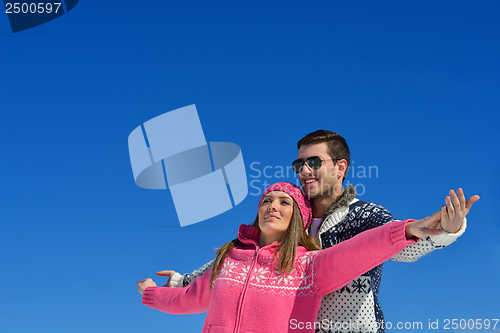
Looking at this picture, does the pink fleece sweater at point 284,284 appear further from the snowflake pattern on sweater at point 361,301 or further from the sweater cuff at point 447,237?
the sweater cuff at point 447,237

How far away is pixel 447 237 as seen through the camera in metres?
4.01

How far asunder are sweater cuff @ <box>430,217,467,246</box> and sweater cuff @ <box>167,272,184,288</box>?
3.66 m

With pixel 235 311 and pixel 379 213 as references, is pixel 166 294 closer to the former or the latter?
pixel 235 311

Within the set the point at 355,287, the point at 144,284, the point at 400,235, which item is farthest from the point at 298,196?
the point at 144,284

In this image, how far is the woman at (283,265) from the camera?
4.46 m

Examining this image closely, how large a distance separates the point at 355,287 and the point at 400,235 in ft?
3.64

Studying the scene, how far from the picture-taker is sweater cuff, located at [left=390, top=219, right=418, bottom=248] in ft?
13.8

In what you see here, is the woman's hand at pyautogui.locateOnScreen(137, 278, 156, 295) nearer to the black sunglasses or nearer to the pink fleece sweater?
the pink fleece sweater

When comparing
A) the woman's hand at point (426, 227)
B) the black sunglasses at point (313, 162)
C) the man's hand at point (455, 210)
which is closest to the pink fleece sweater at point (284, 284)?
the woman's hand at point (426, 227)

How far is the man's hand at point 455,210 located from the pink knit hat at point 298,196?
76.3 inches

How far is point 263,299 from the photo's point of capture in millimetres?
4844

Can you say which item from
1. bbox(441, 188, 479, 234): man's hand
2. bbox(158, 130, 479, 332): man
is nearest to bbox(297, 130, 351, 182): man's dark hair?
bbox(158, 130, 479, 332): man

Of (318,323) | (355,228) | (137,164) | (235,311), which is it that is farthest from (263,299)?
(137,164)

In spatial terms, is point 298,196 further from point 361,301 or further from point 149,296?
point 149,296
